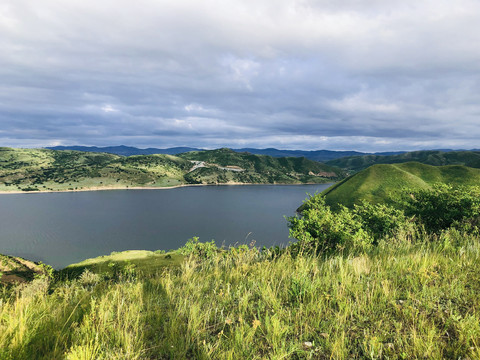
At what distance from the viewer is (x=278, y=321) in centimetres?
460

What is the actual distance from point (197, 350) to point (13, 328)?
3406 mm

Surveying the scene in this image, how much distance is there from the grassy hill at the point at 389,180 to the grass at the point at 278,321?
16955 centimetres

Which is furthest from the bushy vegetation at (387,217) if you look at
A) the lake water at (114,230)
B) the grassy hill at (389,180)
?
the grassy hill at (389,180)

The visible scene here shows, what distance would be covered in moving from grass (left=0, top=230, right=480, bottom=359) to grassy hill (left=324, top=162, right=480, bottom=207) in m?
170

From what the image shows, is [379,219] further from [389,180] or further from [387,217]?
[389,180]

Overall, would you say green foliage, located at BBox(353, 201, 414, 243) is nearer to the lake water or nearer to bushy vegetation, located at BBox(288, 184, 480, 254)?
bushy vegetation, located at BBox(288, 184, 480, 254)

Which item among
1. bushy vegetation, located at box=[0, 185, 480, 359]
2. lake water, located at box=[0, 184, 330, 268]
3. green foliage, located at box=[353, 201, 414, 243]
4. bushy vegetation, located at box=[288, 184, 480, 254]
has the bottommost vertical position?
lake water, located at box=[0, 184, 330, 268]

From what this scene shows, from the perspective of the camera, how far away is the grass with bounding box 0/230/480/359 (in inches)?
161

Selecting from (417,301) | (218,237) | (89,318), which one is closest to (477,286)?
(417,301)

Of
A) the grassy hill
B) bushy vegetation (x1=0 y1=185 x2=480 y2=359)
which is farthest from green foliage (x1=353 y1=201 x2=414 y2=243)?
the grassy hill

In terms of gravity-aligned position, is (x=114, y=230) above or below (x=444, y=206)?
below

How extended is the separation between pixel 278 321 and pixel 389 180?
20902 centimetres

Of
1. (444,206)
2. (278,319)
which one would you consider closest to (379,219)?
(444,206)

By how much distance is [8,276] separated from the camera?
71.1 meters
